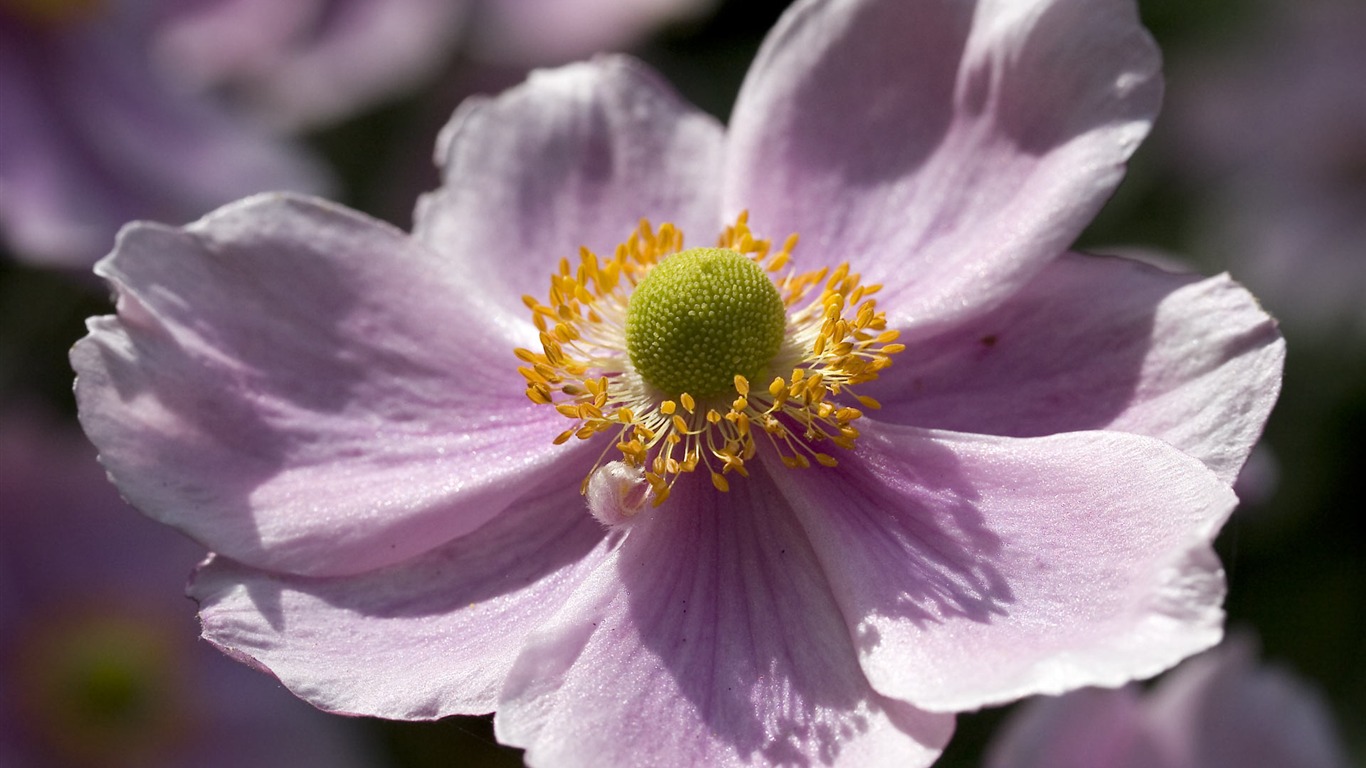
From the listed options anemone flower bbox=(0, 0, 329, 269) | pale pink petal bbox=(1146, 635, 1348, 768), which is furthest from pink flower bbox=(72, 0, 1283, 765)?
anemone flower bbox=(0, 0, 329, 269)

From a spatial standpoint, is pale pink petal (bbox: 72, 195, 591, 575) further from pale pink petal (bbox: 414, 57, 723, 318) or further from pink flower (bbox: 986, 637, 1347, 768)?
pink flower (bbox: 986, 637, 1347, 768)

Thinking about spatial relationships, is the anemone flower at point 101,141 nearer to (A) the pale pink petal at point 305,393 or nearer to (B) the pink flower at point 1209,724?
(A) the pale pink petal at point 305,393

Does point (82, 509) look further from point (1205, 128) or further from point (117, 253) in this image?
point (1205, 128)

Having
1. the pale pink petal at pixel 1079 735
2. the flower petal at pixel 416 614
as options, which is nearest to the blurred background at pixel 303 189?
the pale pink petal at pixel 1079 735

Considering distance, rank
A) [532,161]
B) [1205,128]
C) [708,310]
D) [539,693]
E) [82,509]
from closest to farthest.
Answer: [539,693] → [708,310] → [532,161] → [82,509] → [1205,128]

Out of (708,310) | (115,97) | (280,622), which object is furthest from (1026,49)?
(115,97)

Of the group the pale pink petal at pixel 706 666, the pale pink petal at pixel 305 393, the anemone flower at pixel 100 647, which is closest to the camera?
the pale pink petal at pixel 706 666

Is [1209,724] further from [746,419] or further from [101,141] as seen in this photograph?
[101,141]

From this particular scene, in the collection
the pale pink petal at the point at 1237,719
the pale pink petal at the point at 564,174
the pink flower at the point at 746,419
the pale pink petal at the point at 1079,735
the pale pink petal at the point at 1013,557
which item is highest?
the pale pink petal at the point at 564,174
